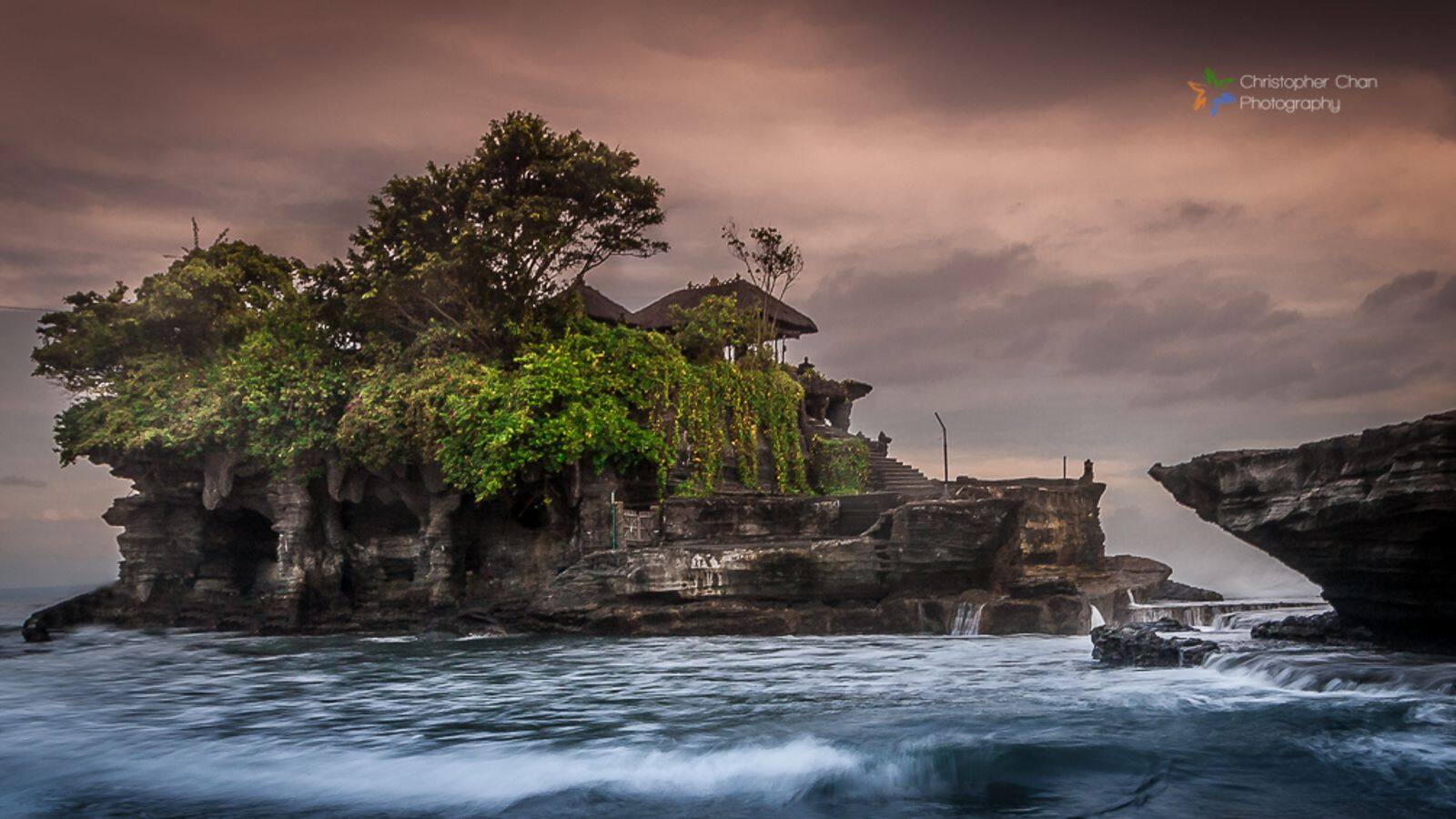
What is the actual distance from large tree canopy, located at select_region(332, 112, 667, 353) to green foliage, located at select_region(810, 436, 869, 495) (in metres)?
8.12

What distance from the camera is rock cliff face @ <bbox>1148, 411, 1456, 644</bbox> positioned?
9.80 metres

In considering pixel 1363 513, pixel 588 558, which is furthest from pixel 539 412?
pixel 1363 513

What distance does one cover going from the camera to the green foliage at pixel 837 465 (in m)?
27.4

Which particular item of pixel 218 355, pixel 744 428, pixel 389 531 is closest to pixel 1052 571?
pixel 744 428

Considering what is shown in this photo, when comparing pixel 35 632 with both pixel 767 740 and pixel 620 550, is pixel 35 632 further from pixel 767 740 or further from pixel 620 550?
pixel 767 740

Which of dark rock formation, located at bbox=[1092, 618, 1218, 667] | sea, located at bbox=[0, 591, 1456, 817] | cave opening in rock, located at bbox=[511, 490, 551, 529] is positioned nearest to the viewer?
sea, located at bbox=[0, 591, 1456, 817]

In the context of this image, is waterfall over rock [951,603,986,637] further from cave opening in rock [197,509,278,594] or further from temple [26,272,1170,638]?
cave opening in rock [197,509,278,594]

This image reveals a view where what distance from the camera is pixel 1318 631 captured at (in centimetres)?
1274

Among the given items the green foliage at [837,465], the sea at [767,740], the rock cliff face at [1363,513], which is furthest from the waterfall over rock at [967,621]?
the green foliage at [837,465]

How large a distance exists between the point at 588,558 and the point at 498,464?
8.17ft

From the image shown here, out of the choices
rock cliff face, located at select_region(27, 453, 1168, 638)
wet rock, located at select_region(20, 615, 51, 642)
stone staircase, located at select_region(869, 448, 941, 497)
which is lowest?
wet rock, located at select_region(20, 615, 51, 642)

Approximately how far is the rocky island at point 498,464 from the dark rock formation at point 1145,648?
472 cm

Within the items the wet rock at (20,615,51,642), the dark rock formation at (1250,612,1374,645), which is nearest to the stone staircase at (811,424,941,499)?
the dark rock formation at (1250,612,1374,645)

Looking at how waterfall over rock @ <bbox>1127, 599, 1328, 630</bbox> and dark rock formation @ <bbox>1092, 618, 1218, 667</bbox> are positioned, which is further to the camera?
waterfall over rock @ <bbox>1127, 599, 1328, 630</bbox>
